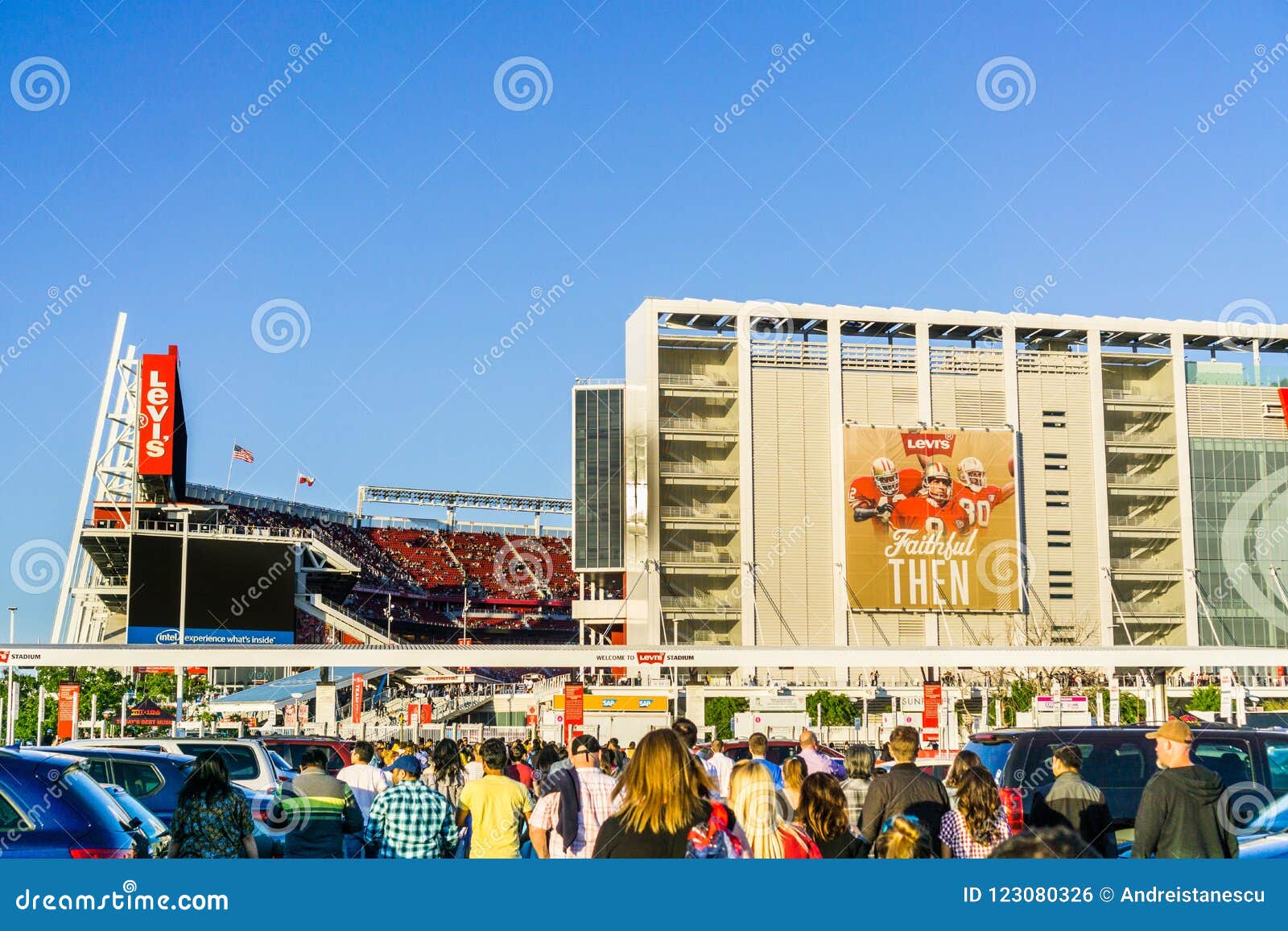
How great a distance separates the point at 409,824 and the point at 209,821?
169 cm

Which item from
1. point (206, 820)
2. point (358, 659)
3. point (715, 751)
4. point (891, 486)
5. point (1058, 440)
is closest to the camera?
point (206, 820)

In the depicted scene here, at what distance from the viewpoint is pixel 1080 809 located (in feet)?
33.8

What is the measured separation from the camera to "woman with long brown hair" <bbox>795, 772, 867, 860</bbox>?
29.5 ft

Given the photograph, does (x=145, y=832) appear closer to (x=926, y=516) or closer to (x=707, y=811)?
(x=707, y=811)

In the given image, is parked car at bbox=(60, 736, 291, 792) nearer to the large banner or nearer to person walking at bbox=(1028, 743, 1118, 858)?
person walking at bbox=(1028, 743, 1118, 858)

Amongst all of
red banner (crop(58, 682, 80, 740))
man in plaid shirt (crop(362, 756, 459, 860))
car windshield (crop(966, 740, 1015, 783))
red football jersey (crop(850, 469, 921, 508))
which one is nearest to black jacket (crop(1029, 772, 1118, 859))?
car windshield (crop(966, 740, 1015, 783))

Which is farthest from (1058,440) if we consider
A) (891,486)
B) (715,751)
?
(715,751)

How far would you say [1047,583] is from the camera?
92.9 meters

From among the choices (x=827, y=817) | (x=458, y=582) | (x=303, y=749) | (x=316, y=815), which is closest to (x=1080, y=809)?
(x=827, y=817)

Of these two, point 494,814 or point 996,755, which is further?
point 996,755

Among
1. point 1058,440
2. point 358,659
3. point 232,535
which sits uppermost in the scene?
point 1058,440

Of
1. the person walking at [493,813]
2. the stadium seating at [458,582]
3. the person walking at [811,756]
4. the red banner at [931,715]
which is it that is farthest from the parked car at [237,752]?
the stadium seating at [458,582]
